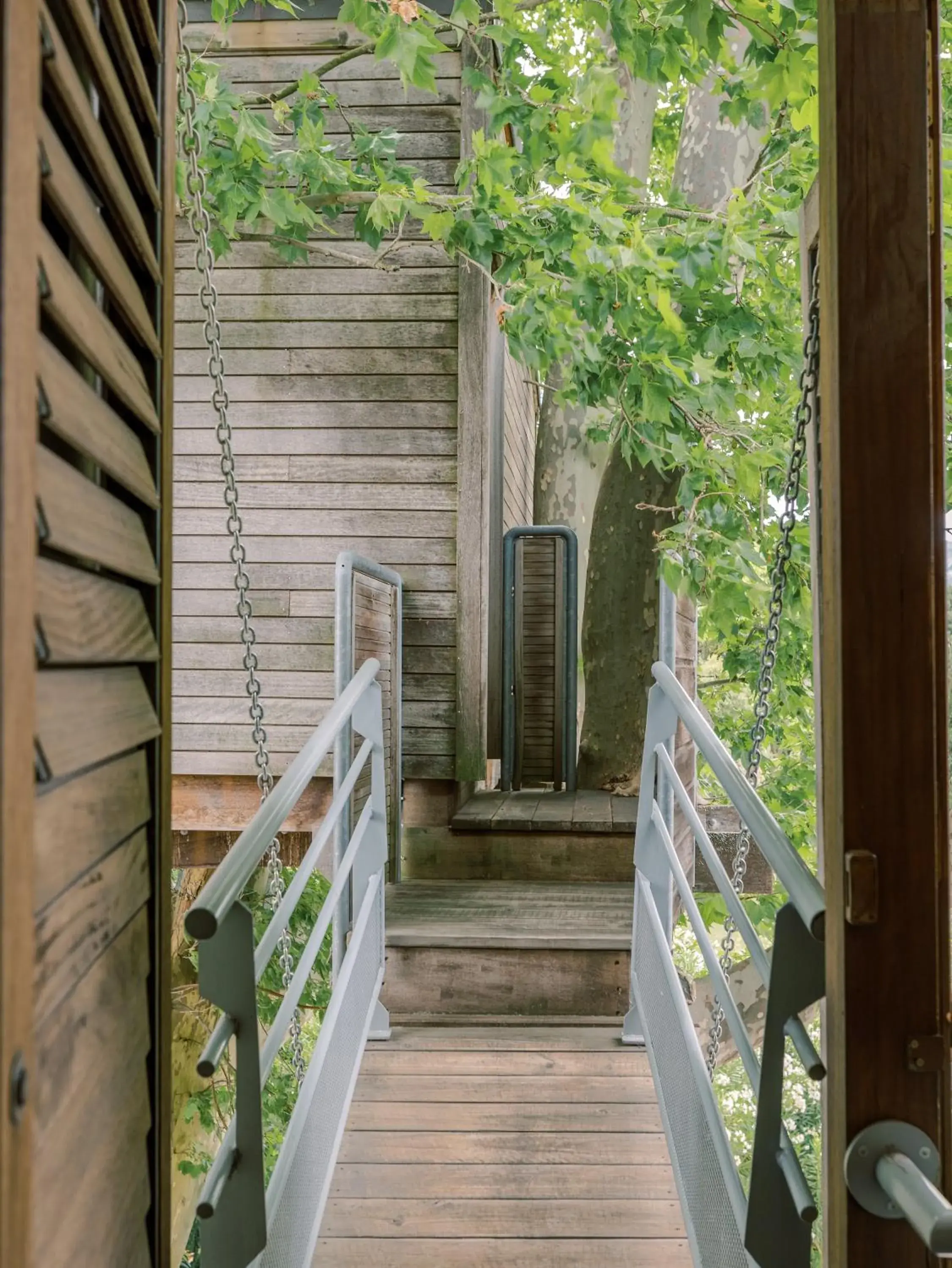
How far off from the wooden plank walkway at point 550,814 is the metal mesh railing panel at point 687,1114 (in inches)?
51.0

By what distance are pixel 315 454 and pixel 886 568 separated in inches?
140

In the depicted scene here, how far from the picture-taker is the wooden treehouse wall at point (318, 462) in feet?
14.5

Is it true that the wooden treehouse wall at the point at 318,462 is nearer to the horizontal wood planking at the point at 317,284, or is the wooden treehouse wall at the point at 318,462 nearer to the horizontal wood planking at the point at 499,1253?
the horizontal wood planking at the point at 317,284

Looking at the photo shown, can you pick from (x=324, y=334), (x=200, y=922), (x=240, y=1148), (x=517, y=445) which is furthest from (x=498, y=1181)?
(x=517, y=445)

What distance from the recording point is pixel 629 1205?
2217 mm

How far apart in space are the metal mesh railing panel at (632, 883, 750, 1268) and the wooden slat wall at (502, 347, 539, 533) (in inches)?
152

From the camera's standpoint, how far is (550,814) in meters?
4.34

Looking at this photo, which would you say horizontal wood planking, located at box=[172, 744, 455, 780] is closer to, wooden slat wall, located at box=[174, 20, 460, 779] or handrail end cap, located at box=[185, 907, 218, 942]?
wooden slat wall, located at box=[174, 20, 460, 779]

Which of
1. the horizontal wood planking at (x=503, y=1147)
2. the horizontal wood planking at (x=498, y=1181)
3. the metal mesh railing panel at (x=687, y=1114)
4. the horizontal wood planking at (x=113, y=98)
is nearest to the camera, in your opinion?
the horizontal wood planking at (x=113, y=98)

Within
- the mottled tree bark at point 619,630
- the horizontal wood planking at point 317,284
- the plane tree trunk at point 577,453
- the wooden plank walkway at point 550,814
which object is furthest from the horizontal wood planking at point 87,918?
the plane tree trunk at point 577,453

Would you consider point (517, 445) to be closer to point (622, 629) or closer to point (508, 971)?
point (622, 629)

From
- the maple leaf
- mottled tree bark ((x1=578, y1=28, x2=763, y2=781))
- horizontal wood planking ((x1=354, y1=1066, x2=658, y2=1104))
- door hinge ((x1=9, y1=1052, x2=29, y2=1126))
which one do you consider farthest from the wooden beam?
mottled tree bark ((x1=578, y1=28, x2=763, y2=781))

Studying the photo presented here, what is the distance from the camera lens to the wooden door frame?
654 mm

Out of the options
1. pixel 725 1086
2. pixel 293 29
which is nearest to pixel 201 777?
pixel 293 29
